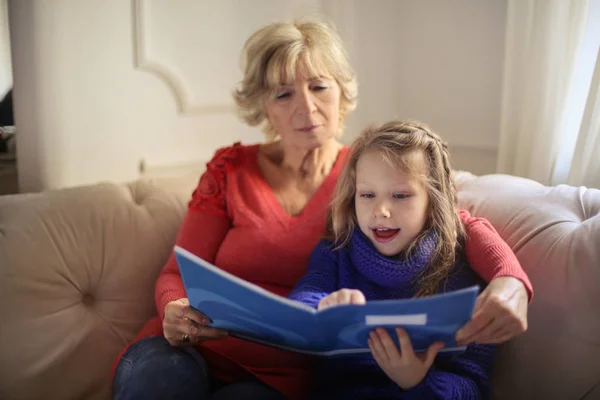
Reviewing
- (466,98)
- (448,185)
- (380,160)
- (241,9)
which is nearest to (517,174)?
(466,98)

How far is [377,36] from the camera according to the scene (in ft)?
6.94

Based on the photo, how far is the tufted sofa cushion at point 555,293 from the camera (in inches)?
41.1

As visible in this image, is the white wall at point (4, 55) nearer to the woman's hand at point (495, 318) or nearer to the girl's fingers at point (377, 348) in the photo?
the girl's fingers at point (377, 348)

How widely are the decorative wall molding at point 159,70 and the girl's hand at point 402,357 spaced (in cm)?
115

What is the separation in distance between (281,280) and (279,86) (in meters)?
0.44

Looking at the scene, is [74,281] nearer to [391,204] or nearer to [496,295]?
[391,204]

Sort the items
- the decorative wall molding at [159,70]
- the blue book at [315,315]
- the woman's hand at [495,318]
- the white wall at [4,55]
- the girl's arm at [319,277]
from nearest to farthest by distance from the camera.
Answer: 1. the blue book at [315,315]
2. the woman's hand at [495,318]
3. the girl's arm at [319,277]
4. the white wall at [4,55]
5. the decorative wall molding at [159,70]

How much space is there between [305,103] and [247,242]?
1.11 ft

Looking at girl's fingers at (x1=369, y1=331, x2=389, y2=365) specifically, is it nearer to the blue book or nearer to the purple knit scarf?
the blue book

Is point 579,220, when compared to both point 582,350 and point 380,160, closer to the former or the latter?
point 582,350

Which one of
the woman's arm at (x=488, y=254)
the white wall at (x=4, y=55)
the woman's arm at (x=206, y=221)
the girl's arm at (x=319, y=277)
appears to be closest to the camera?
the woman's arm at (x=488, y=254)

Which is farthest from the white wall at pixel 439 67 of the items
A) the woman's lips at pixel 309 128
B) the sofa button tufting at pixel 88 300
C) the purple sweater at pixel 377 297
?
the sofa button tufting at pixel 88 300

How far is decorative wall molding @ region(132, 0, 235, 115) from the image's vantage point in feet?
→ 5.55

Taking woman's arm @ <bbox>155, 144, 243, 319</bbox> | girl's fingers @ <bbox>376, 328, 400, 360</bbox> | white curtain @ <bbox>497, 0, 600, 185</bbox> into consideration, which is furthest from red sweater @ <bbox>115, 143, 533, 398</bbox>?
white curtain @ <bbox>497, 0, 600, 185</bbox>
